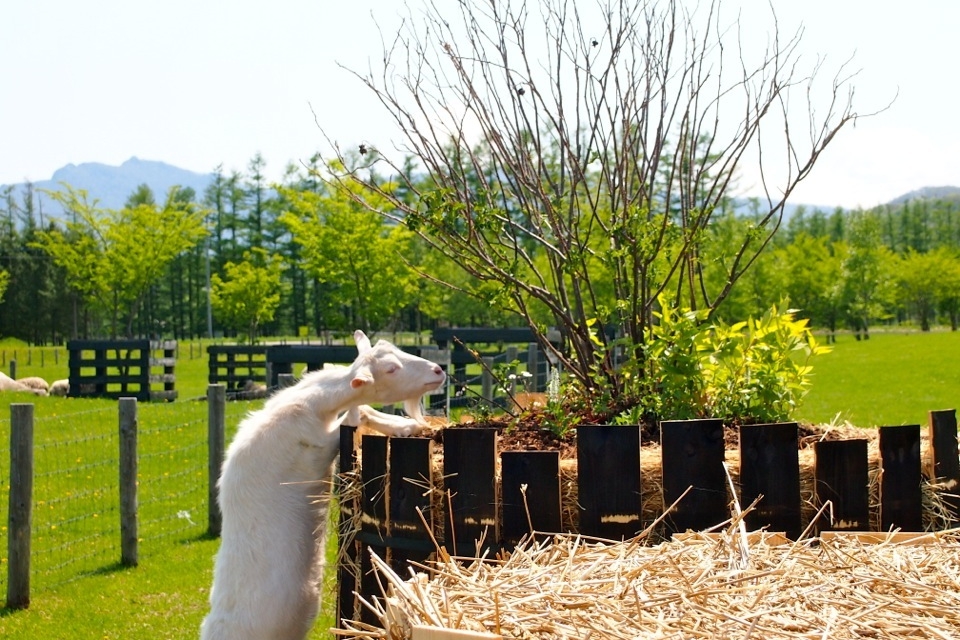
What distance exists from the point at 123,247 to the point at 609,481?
4197 centimetres

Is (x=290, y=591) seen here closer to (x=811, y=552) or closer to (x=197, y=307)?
(x=811, y=552)

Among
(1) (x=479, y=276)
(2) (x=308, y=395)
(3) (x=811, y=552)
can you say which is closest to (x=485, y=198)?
(1) (x=479, y=276)

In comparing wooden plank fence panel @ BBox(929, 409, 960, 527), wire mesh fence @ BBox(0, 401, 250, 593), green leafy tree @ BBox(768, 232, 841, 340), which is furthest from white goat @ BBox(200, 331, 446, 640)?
green leafy tree @ BBox(768, 232, 841, 340)

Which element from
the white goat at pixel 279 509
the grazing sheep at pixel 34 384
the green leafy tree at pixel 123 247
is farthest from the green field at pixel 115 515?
the green leafy tree at pixel 123 247

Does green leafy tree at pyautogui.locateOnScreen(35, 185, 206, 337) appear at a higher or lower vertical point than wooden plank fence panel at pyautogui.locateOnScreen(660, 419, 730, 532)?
higher

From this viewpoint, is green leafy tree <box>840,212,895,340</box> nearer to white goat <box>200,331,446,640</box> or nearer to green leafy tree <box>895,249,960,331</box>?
green leafy tree <box>895,249,960,331</box>

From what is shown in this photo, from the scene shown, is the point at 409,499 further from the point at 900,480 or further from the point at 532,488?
the point at 900,480

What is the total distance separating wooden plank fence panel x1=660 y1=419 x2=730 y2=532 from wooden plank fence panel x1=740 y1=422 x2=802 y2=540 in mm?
105

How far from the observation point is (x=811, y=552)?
2666 mm

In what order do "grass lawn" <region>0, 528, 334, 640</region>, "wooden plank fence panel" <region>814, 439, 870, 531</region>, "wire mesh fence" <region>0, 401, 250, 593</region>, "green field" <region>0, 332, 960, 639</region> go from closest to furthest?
"wooden plank fence panel" <region>814, 439, 870, 531</region> → "grass lawn" <region>0, 528, 334, 640</region> → "green field" <region>0, 332, 960, 639</region> → "wire mesh fence" <region>0, 401, 250, 593</region>

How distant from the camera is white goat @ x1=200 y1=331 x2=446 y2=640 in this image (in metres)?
4.07

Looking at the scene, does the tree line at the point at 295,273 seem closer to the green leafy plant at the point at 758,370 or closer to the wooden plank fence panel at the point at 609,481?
the green leafy plant at the point at 758,370

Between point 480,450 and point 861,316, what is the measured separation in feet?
176

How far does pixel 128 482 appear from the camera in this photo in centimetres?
896
